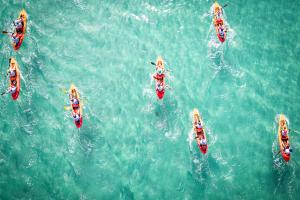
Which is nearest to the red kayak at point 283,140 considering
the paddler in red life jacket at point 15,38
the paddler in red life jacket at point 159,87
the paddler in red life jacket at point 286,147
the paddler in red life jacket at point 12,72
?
the paddler in red life jacket at point 286,147

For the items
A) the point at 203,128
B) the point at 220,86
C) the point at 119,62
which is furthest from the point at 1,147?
the point at 220,86

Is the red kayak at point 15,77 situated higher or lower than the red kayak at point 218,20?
lower

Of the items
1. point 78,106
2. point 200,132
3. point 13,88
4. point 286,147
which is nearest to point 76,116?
point 78,106

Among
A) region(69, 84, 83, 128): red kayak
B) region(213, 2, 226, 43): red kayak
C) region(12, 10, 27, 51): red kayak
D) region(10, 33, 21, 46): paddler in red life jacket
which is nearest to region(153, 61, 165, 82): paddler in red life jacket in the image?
region(213, 2, 226, 43): red kayak

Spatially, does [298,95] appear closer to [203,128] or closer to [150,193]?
[203,128]

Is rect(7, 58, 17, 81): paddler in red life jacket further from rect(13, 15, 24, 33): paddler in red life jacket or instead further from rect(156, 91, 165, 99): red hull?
rect(156, 91, 165, 99): red hull

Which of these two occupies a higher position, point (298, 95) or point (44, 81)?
point (298, 95)

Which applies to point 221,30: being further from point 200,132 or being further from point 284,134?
point 284,134

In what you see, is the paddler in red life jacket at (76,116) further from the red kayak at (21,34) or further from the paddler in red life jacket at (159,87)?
the red kayak at (21,34)
